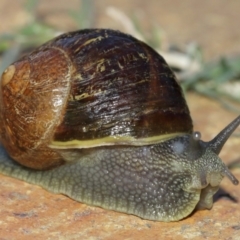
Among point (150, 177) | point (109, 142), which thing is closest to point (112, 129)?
point (109, 142)

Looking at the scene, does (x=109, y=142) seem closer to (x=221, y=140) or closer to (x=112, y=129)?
(x=112, y=129)

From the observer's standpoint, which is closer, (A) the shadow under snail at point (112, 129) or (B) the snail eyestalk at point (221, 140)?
(A) the shadow under snail at point (112, 129)

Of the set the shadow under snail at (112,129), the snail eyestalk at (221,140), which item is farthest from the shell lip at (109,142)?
the snail eyestalk at (221,140)

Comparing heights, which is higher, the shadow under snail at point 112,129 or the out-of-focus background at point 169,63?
the shadow under snail at point 112,129

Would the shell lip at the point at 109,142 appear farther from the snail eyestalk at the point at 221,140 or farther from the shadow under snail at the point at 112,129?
the snail eyestalk at the point at 221,140

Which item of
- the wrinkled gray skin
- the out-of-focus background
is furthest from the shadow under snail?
the out-of-focus background

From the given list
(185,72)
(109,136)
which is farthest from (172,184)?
(185,72)

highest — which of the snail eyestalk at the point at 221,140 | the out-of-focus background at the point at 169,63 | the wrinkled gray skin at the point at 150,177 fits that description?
the snail eyestalk at the point at 221,140

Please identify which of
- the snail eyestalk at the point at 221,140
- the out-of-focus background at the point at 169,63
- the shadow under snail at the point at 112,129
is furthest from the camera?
the snail eyestalk at the point at 221,140
